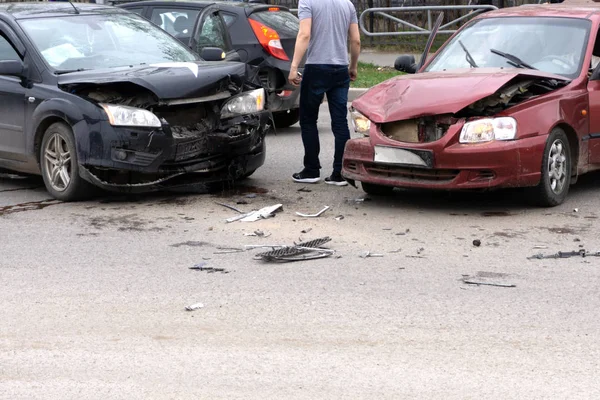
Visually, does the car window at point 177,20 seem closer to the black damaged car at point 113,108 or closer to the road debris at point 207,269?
the black damaged car at point 113,108

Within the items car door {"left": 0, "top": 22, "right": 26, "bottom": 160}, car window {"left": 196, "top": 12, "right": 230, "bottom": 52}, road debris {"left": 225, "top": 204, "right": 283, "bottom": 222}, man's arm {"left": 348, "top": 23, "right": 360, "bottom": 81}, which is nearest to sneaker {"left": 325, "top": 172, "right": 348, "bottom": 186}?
man's arm {"left": 348, "top": 23, "right": 360, "bottom": 81}

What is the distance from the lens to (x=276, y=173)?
10703mm

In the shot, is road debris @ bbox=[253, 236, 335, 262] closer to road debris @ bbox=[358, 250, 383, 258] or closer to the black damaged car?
road debris @ bbox=[358, 250, 383, 258]

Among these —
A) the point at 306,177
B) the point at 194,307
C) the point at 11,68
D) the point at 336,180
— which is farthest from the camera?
the point at 306,177

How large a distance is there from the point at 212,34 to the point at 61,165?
13.5 feet

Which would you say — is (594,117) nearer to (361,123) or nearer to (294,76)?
(361,123)

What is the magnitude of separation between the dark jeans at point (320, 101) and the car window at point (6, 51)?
255 cm

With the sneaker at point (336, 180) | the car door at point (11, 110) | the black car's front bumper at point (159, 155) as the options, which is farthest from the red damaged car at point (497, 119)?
the car door at point (11, 110)

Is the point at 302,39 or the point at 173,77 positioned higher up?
the point at 302,39

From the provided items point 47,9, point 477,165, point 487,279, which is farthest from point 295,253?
point 47,9

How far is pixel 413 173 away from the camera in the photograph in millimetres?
8508

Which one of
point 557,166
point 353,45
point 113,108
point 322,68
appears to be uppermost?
point 353,45

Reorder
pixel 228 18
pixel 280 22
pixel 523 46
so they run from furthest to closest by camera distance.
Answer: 1. pixel 280 22
2. pixel 228 18
3. pixel 523 46

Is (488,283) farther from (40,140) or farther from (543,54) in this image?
(40,140)
